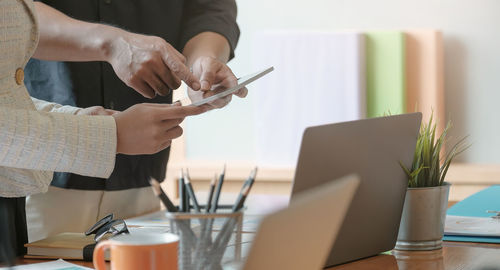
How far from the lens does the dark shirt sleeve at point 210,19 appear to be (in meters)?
1.90

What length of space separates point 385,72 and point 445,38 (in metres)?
0.36

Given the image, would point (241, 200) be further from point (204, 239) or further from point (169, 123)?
point (169, 123)

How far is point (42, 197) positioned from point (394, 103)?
221cm

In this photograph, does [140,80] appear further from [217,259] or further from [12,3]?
[217,259]

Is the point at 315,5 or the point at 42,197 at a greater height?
the point at 315,5

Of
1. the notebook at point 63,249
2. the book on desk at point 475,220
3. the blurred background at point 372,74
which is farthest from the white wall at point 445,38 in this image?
the notebook at point 63,249

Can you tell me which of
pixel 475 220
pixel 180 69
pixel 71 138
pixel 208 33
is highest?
pixel 208 33

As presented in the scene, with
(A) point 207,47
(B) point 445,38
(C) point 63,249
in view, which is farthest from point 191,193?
(B) point 445,38

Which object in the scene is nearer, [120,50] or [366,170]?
[366,170]

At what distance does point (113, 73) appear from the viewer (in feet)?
5.99

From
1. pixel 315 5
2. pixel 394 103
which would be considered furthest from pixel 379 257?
pixel 315 5

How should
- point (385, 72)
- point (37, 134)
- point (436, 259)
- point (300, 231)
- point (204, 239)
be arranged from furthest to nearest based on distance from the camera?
point (385, 72) < point (436, 259) < point (37, 134) < point (204, 239) < point (300, 231)

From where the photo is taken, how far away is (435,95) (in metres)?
3.54

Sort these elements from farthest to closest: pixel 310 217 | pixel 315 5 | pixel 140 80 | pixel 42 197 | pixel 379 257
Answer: pixel 315 5 < pixel 42 197 < pixel 140 80 < pixel 379 257 < pixel 310 217
